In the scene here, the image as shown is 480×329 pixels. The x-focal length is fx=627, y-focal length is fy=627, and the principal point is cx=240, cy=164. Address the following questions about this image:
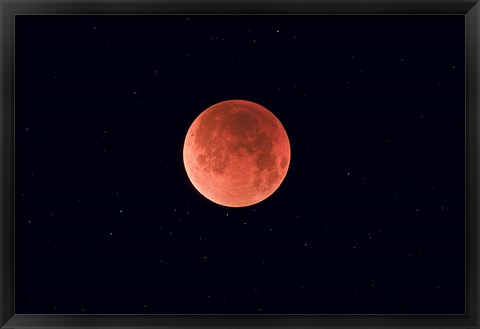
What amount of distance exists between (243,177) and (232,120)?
80 centimetres

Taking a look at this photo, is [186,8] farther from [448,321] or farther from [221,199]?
[448,321]

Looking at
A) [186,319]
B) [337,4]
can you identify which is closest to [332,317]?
[186,319]

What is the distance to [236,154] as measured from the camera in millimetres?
8469

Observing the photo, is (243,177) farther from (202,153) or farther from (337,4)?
(337,4)

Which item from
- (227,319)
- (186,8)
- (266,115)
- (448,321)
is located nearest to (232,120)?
(266,115)

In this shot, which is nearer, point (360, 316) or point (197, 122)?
point (360, 316)

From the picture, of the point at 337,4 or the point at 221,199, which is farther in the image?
the point at 221,199

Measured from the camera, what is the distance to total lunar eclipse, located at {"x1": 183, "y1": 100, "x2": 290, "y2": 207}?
8.49m

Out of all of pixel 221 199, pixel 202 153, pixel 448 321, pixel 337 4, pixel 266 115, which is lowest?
pixel 448 321

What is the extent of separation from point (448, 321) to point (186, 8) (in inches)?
217

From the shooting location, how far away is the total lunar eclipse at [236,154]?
8.49 meters

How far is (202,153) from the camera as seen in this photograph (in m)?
8.70

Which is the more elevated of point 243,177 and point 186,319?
point 243,177

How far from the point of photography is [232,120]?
28.2ft
